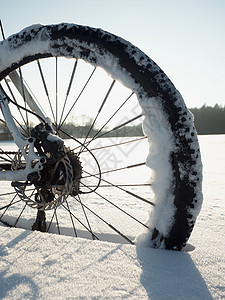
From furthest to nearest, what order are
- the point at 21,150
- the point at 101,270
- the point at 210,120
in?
the point at 210,120 < the point at 21,150 < the point at 101,270

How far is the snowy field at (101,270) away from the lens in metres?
0.69

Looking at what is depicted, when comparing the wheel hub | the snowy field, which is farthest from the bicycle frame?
the snowy field

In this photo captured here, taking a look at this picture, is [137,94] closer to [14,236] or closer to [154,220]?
[154,220]

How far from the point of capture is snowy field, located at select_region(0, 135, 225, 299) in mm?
692

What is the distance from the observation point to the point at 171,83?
3.12ft

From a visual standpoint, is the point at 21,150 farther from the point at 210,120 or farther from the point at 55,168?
the point at 210,120

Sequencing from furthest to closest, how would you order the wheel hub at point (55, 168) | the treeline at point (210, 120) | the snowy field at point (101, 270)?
the treeline at point (210, 120), the wheel hub at point (55, 168), the snowy field at point (101, 270)

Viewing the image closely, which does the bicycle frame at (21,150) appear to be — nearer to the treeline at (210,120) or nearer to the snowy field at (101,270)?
the snowy field at (101,270)

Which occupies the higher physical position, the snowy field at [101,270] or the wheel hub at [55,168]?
the wheel hub at [55,168]

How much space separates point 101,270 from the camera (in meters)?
0.80

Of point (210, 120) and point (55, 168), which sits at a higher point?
point (210, 120)

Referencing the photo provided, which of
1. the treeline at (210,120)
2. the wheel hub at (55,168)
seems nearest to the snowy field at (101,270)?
the wheel hub at (55,168)

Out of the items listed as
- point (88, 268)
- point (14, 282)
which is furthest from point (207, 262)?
point (14, 282)

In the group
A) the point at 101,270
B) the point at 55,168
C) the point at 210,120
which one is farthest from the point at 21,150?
the point at 210,120
